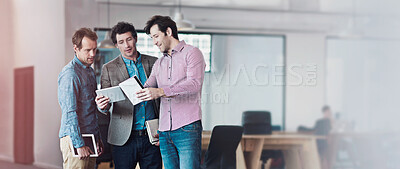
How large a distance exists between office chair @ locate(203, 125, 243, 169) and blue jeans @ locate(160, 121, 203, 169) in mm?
848

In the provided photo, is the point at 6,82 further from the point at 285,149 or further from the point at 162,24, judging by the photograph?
the point at 285,149

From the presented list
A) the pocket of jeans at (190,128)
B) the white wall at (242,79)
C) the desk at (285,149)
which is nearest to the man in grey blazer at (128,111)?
the pocket of jeans at (190,128)

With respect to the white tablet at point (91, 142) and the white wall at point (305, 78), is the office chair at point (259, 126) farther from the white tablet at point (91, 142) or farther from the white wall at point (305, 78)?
the white tablet at point (91, 142)

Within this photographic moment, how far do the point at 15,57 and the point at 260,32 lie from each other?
2275 millimetres

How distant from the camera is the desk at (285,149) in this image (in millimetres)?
3522

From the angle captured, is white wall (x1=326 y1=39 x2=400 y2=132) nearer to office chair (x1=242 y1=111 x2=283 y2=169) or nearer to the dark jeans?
office chair (x1=242 y1=111 x2=283 y2=169)

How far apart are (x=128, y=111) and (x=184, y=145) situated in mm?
449

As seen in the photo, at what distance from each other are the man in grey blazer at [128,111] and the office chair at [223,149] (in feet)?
2.63

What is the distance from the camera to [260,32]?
13.8ft

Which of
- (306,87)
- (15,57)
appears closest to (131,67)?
(15,57)

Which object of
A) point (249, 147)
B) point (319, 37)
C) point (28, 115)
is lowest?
point (249, 147)

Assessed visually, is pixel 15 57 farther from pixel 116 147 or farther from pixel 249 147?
pixel 249 147

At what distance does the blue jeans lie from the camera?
7.77ft

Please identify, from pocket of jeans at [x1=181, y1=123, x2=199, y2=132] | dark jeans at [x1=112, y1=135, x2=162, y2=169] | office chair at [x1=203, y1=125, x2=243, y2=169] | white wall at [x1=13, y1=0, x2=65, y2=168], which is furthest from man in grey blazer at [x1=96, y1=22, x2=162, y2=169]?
office chair at [x1=203, y1=125, x2=243, y2=169]
